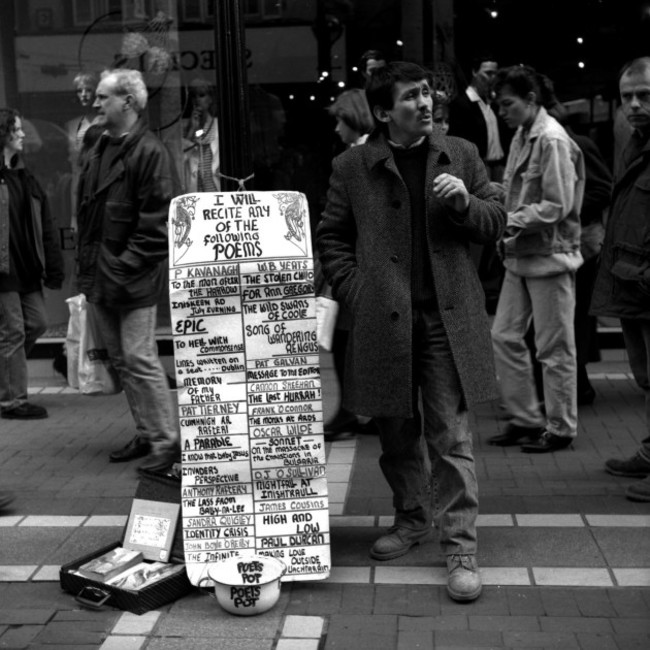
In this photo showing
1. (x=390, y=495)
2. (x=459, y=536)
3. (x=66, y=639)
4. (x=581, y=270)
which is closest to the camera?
(x=66, y=639)

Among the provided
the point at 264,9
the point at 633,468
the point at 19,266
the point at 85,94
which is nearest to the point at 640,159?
the point at 633,468

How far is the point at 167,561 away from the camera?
16.1 feet

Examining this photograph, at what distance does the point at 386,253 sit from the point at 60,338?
524 centimetres

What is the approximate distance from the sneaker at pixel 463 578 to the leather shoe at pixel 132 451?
2621 millimetres

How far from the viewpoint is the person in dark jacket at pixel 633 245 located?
18.6 ft

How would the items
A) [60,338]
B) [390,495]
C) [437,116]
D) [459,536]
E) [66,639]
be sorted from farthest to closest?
1. [60,338]
2. [437,116]
3. [390,495]
4. [459,536]
5. [66,639]

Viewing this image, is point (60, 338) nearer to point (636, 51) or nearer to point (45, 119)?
point (45, 119)

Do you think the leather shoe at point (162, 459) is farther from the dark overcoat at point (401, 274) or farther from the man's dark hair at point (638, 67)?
the man's dark hair at point (638, 67)

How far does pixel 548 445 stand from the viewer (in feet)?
21.7

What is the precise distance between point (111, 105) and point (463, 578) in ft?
10.6

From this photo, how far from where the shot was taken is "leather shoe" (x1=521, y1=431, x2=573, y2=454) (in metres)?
6.62

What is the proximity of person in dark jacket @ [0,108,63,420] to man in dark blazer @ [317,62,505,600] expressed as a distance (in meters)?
3.48

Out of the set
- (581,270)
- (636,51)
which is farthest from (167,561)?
(636,51)

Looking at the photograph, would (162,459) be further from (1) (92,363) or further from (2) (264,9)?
(2) (264,9)
